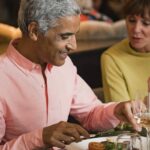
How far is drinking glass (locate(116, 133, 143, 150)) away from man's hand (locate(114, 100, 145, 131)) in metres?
0.10

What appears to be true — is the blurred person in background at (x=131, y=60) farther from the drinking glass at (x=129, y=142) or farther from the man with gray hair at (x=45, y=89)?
the drinking glass at (x=129, y=142)

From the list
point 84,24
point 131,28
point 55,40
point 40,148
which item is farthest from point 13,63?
point 84,24

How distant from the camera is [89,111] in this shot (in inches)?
84.3

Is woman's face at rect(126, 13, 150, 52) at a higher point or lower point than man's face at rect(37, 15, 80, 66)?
lower

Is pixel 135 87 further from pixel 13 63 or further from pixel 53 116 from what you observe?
pixel 13 63

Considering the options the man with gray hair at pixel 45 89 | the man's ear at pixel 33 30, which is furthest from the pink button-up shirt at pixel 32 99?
the man's ear at pixel 33 30

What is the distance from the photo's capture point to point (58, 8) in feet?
5.77

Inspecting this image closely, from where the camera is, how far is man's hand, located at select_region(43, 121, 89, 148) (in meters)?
1.62

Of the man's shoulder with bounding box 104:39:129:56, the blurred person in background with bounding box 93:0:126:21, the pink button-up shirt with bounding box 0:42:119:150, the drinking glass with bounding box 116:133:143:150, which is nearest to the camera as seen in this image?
the drinking glass with bounding box 116:133:143:150

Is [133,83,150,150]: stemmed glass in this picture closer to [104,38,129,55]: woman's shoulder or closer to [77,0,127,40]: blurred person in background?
[104,38,129,55]: woman's shoulder

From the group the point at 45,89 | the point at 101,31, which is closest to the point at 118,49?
the point at 45,89

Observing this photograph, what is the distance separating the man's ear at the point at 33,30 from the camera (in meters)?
1.80

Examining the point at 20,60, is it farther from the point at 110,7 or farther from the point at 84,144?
the point at 110,7

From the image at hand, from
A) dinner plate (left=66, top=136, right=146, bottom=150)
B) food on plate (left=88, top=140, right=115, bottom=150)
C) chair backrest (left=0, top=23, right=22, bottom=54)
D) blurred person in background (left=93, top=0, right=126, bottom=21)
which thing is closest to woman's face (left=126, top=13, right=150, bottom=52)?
dinner plate (left=66, top=136, right=146, bottom=150)
